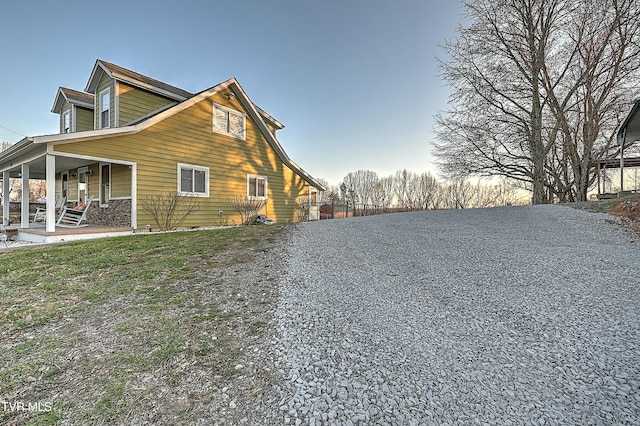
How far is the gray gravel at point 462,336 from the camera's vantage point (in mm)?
1756

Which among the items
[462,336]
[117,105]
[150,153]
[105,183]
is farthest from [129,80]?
[462,336]

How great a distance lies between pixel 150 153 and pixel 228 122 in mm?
3597

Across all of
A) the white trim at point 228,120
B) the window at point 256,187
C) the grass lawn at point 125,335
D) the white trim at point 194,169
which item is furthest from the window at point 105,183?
the grass lawn at point 125,335

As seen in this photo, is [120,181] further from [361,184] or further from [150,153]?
[361,184]

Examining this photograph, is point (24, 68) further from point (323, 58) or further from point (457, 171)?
point (457, 171)

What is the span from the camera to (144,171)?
30.8ft

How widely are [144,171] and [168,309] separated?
7.90 metres

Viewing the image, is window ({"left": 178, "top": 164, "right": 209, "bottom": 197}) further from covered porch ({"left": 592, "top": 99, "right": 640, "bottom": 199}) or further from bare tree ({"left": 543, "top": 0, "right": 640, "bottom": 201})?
bare tree ({"left": 543, "top": 0, "right": 640, "bottom": 201})

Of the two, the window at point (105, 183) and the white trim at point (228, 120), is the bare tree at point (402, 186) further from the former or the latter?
the window at point (105, 183)

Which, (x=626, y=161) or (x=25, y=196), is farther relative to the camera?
(x=626, y=161)

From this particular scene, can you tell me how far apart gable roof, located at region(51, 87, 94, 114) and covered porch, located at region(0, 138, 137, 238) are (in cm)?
285

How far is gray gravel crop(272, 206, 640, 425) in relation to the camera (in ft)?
5.76

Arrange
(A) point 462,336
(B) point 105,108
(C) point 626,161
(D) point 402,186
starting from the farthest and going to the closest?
(D) point 402,186 < (C) point 626,161 < (B) point 105,108 < (A) point 462,336

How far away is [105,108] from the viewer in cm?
1096
